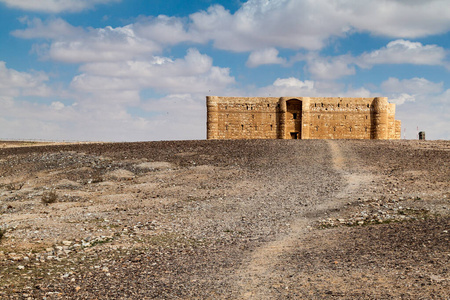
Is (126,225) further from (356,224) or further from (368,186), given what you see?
(368,186)

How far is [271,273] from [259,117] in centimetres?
3483

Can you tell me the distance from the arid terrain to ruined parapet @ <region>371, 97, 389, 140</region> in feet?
58.6

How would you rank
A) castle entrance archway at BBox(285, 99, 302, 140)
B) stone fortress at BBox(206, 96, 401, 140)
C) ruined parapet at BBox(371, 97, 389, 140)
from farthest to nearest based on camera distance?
1. castle entrance archway at BBox(285, 99, 302, 140)
2. stone fortress at BBox(206, 96, 401, 140)
3. ruined parapet at BBox(371, 97, 389, 140)

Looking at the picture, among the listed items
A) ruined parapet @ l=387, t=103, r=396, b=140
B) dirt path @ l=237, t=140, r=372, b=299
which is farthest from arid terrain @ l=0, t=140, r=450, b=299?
ruined parapet @ l=387, t=103, r=396, b=140

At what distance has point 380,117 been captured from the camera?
4125 cm

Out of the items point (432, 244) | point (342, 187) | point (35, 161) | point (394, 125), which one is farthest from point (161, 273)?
point (394, 125)

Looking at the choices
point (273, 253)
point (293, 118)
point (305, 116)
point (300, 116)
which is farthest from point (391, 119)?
point (273, 253)

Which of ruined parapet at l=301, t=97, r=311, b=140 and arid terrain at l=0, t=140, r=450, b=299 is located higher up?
ruined parapet at l=301, t=97, r=311, b=140

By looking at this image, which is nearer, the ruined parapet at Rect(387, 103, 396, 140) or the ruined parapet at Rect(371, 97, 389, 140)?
the ruined parapet at Rect(371, 97, 389, 140)

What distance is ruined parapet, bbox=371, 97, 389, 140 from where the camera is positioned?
41219 millimetres

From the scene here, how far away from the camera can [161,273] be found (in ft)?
25.7

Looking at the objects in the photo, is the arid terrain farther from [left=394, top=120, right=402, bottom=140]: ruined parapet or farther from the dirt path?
[left=394, top=120, right=402, bottom=140]: ruined parapet

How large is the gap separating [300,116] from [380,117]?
29.0 ft

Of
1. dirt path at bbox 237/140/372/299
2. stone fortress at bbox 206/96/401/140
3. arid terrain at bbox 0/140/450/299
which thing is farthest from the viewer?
stone fortress at bbox 206/96/401/140
